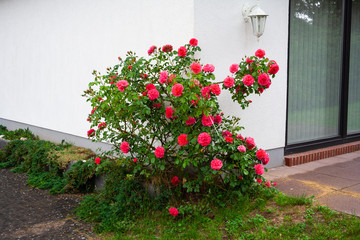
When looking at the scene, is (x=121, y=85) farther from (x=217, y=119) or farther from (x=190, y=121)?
(x=217, y=119)

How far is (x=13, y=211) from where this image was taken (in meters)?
4.21

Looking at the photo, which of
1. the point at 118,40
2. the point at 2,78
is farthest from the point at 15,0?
the point at 118,40

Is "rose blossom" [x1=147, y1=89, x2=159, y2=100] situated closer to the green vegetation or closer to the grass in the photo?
the grass

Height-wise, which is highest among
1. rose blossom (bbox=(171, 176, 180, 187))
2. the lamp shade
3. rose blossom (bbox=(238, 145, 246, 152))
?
the lamp shade

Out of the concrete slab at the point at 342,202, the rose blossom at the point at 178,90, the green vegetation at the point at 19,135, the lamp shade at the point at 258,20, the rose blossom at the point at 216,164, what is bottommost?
the concrete slab at the point at 342,202

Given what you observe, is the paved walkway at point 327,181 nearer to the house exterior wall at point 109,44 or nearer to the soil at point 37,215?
the house exterior wall at point 109,44

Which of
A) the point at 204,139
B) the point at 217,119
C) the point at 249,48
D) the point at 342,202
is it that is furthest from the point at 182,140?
the point at 249,48

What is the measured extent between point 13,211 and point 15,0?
19.1 ft

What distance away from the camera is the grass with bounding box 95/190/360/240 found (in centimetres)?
304

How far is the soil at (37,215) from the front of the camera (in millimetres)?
3555

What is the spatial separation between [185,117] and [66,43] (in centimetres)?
378

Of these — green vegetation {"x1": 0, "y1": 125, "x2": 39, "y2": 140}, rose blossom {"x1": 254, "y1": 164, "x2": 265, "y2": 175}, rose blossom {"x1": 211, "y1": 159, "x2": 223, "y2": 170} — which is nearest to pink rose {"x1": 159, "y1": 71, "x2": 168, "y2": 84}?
rose blossom {"x1": 211, "y1": 159, "x2": 223, "y2": 170}

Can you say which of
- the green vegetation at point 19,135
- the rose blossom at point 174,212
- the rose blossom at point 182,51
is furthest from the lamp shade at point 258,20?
the green vegetation at point 19,135

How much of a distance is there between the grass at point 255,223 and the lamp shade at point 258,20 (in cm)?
208
